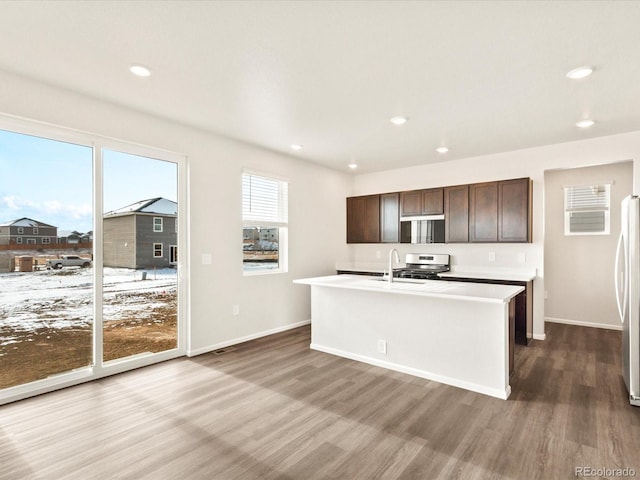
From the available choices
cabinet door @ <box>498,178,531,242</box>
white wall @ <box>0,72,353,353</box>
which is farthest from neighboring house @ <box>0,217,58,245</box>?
cabinet door @ <box>498,178,531,242</box>

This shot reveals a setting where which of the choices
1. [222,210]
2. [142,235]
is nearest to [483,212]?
[222,210]

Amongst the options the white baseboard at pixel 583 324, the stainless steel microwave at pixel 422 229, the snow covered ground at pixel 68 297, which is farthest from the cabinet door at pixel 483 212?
the snow covered ground at pixel 68 297

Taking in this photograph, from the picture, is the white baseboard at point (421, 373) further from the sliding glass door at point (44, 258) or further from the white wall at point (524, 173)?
the sliding glass door at point (44, 258)

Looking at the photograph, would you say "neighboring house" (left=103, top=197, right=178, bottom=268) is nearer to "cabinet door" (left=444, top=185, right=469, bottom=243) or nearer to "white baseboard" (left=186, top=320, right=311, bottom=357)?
"white baseboard" (left=186, top=320, right=311, bottom=357)

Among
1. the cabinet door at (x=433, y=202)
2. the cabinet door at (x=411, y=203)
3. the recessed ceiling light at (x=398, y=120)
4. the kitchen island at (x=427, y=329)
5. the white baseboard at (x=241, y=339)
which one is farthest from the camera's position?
the cabinet door at (x=411, y=203)

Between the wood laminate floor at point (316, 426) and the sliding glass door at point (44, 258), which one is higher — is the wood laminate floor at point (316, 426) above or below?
below

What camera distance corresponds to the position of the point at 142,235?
367cm

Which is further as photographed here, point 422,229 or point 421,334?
point 422,229

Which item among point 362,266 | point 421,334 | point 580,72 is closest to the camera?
point 580,72

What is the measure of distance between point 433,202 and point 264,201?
8.44ft

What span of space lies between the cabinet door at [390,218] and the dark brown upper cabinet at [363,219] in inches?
3.2

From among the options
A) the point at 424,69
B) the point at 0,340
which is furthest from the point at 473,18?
the point at 0,340

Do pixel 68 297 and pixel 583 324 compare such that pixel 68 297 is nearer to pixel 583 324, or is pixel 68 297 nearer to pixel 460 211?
pixel 460 211

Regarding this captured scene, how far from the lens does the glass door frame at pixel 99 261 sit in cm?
289
